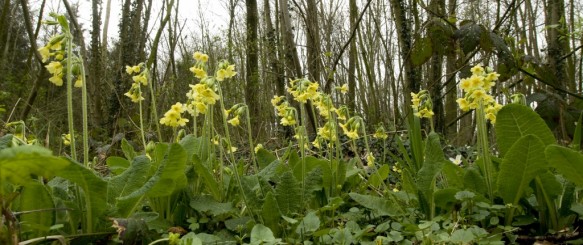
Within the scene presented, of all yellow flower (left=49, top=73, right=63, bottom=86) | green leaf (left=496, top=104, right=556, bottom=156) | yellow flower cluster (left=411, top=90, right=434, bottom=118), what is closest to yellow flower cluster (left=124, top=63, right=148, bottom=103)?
yellow flower (left=49, top=73, right=63, bottom=86)

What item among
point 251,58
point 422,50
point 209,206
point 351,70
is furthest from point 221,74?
point 351,70

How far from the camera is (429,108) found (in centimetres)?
245

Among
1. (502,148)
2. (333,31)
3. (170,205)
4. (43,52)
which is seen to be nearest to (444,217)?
(502,148)

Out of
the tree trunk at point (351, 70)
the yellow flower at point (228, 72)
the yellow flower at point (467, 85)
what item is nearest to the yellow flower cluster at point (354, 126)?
the yellow flower at point (467, 85)

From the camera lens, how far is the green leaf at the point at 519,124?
1.85 m

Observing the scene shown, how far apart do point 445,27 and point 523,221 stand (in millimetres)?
1717

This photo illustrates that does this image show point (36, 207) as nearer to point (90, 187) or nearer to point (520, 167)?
point (90, 187)

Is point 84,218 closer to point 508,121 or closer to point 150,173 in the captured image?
point 150,173

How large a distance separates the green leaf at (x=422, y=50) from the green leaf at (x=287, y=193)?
5.76 ft

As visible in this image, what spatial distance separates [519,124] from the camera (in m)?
1.89

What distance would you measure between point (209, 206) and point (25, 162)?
92cm

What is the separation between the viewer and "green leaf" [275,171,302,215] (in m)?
1.91

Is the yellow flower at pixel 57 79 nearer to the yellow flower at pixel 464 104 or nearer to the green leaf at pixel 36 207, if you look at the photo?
the green leaf at pixel 36 207

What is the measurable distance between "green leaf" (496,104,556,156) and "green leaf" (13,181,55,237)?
1577 mm
